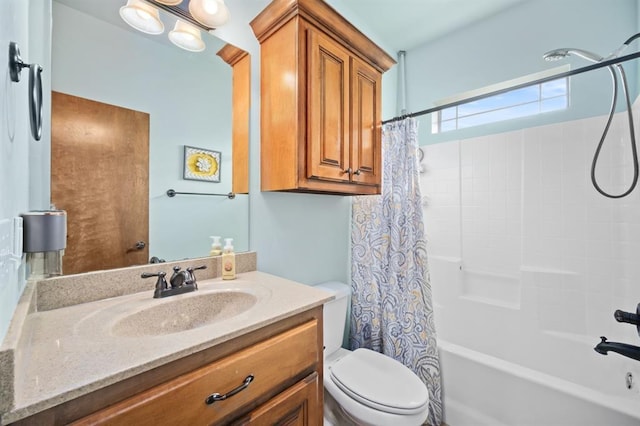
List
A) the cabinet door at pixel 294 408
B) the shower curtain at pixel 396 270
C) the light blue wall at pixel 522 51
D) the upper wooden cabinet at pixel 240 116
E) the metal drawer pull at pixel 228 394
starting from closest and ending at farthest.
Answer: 1. the metal drawer pull at pixel 228 394
2. the cabinet door at pixel 294 408
3. the upper wooden cabinet at pixel 240 116
4. the shower curtain at pixel 396 270
5. the light blue wall at pixel 522 51

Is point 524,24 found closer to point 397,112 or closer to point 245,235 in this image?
point 397,112

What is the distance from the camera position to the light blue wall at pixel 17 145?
0.48 meters

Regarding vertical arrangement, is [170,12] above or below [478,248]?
above

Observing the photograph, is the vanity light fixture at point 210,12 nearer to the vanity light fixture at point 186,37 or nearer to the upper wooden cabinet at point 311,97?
the vanity light fixture at point 186,37

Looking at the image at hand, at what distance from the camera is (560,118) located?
1.90m

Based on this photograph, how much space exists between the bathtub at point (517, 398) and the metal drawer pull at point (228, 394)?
1.32m

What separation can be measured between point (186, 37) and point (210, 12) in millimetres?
157

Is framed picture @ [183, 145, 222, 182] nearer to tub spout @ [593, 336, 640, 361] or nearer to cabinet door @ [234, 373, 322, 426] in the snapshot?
cabinet door @ [234, 373, 322, 426]

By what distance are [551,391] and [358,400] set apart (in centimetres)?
93

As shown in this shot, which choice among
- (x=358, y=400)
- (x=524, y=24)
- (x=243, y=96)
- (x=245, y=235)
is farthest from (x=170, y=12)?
(x=524, y=24)

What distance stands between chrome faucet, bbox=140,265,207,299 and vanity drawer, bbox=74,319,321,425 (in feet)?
1.36

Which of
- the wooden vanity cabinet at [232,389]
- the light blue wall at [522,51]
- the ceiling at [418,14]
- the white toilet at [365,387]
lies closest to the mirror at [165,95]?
the wooden vanity cabinet at [232,389]

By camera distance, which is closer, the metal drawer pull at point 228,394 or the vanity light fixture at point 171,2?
the metal drawer pull at point 228,394

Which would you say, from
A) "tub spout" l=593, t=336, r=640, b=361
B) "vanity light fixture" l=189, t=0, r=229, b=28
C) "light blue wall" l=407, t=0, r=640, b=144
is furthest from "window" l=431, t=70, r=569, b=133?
"vanity light fixture" l=189, t=0, r=229, b=28
